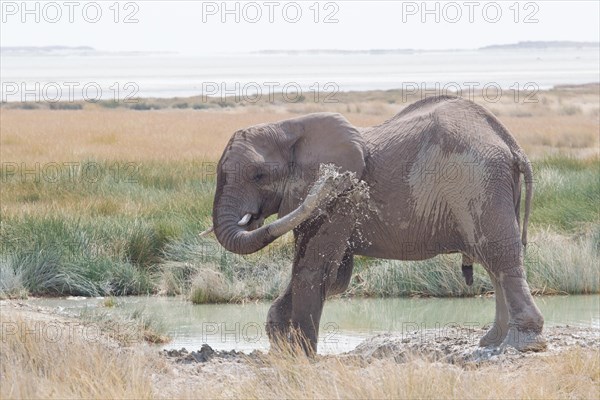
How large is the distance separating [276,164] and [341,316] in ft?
11.4

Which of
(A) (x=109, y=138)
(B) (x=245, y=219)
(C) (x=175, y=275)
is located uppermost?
(A) (x=109, y=138)

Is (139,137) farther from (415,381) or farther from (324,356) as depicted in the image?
(415,381)

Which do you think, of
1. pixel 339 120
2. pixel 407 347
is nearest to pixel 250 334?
pixel 407 347

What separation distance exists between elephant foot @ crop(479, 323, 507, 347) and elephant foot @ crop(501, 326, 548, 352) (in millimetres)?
407

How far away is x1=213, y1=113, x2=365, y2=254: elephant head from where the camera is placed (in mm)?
9727

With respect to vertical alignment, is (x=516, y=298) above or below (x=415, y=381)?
above

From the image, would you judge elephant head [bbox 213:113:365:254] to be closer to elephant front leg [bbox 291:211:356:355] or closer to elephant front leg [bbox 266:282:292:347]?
elephant front leg [bbox 291:211:356:355]

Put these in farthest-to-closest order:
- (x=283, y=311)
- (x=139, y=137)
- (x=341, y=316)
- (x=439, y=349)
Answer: (x=139, y=137)
(x=341, y=316)
(x=439, y=349)
(x=283, y=311)

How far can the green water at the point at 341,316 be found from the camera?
11750mm

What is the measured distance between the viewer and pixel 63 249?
14.2 m

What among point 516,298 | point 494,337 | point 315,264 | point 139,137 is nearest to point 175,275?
point 315,264

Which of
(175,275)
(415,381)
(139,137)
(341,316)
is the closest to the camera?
(415,381)

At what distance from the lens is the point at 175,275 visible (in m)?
14.1

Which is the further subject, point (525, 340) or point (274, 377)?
point (525, 340)
